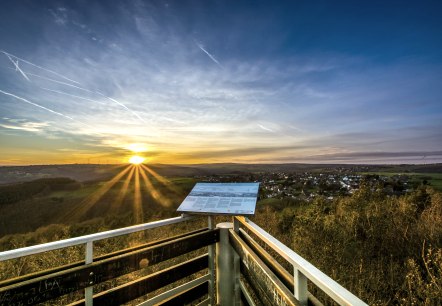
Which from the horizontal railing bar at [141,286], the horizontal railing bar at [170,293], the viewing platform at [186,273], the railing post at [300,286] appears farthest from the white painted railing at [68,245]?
the railing post at [300,286]

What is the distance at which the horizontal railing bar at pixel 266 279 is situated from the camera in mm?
1503

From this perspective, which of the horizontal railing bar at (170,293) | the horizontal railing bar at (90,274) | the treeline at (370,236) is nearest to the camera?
the horizontal railing bar at (90,274)

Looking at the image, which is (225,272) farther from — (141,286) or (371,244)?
(371,244)

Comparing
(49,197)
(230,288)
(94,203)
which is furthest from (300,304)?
(49,197)

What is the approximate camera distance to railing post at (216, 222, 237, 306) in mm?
2877

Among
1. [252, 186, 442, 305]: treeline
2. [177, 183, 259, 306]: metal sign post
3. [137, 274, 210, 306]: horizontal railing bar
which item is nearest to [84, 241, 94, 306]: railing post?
[137, 274, 210, 306]: horizontal railing bar

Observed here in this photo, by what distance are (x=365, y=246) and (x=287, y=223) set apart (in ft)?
14.2

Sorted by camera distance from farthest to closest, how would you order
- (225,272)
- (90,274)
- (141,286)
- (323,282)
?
1. (225,272)
2. (141,286)
3. (90,274)
4. (323,282)

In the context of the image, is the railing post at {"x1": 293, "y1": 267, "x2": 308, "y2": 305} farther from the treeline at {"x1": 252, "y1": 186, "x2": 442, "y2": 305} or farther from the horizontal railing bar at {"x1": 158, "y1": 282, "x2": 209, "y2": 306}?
the treeline at {"x1": 252, "y1": 186, "x2": 442, "y2": 305}

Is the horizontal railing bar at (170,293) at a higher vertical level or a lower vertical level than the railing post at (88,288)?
lower

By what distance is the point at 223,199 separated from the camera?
298cm

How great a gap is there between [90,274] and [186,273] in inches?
44.8

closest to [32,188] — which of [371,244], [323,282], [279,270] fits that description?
Answer: [371,244]

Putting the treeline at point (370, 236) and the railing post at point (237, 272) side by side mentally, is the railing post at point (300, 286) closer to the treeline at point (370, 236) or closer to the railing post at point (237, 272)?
the railing post at point (237, 272)
